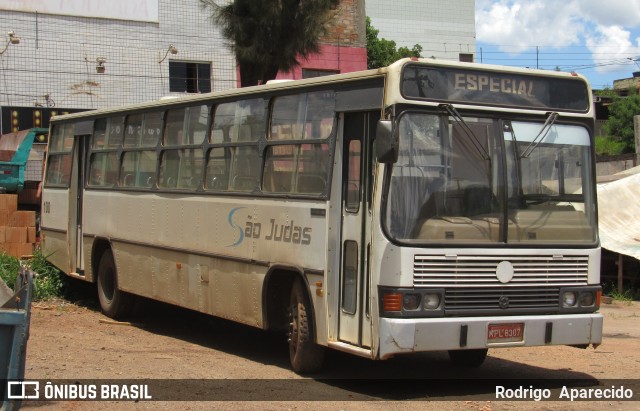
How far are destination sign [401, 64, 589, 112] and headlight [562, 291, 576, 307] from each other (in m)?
1.75

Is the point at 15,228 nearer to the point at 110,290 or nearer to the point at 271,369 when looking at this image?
the point at 110,290

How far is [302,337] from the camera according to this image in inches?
356

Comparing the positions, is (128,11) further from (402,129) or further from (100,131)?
(402,129)

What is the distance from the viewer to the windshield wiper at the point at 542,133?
8.44m

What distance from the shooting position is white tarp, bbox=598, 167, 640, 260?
672 inches

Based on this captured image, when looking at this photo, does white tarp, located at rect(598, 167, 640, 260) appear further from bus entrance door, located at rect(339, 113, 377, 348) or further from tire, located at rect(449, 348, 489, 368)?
bus entrance door, located at rect(339, 113, 377, 348)

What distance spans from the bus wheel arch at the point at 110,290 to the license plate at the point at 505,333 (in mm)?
6846

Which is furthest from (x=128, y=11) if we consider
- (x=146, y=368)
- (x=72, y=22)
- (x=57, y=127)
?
(x=146, y=368)

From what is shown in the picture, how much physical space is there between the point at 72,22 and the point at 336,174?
15811mm

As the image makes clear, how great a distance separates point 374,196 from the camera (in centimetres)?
802

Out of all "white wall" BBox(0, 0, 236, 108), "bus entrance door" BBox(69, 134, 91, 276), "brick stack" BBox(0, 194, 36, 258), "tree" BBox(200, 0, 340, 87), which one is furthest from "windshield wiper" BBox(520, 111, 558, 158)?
"white wall" BBox(0, 0, 236, 108)

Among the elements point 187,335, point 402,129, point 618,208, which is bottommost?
point 187,335

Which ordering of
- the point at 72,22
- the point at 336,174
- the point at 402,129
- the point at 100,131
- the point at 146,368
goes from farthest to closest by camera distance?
1. the point at 72,22
2. the point at 100,131
3. the point at 146,368
4. the point at 336,174
5. the point at 402,129

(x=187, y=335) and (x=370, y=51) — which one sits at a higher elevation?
(x=370, y=51)
